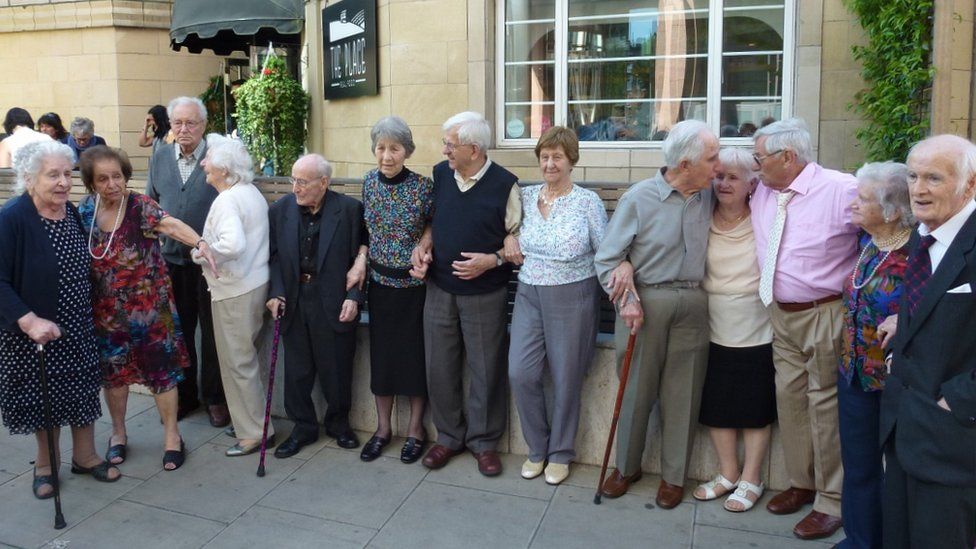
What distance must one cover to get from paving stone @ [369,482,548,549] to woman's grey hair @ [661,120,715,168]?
1804 mm

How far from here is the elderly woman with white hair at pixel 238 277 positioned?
14.9ft

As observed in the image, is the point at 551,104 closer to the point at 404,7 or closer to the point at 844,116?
the point at 404,7

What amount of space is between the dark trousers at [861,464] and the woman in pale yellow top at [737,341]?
56 centimetres

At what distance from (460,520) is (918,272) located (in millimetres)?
2284

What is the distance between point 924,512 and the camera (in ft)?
9.15

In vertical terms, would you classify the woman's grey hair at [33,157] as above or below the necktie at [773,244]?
above

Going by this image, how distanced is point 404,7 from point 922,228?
249 inches

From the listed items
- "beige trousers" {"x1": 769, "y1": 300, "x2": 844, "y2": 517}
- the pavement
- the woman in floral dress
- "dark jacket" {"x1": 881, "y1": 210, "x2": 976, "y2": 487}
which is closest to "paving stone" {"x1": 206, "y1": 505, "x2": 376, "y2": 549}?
the pavement

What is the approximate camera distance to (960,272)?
8.69 feet

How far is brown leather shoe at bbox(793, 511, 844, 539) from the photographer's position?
3.74 m

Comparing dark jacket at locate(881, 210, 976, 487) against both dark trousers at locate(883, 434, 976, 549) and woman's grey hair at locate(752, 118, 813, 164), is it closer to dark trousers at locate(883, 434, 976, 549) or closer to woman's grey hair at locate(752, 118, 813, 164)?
dark trousers at locate(883, 434, 976, 549)

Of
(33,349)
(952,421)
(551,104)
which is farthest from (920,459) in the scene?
(551,104)

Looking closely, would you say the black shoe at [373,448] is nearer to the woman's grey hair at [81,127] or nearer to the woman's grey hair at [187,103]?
the woman's grey hair at [187,103]

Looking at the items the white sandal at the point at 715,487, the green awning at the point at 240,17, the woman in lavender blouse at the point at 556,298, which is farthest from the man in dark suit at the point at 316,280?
the green awning at the point at 240,17
